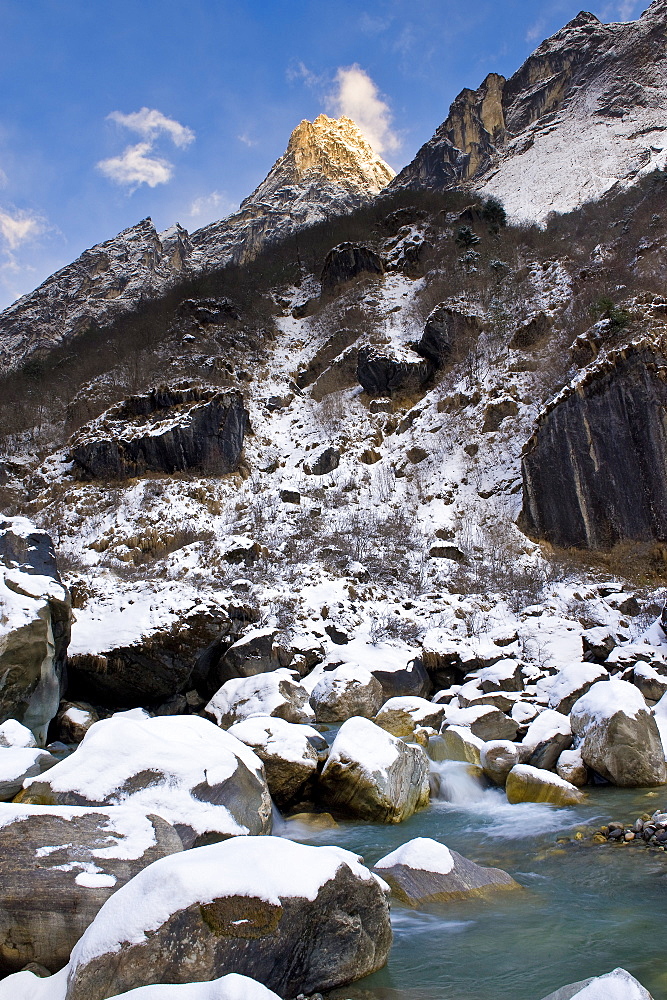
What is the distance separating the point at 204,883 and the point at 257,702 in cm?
781

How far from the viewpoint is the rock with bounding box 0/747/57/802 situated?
554 cm

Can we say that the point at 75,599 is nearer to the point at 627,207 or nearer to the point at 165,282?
the point at 627,207

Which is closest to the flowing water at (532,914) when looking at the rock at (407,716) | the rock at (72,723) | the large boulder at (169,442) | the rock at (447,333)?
the rock at (407,716)

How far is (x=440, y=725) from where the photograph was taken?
1047 centimetres

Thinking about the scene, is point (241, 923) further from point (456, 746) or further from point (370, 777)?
point (456, 746)

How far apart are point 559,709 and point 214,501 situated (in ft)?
57.5

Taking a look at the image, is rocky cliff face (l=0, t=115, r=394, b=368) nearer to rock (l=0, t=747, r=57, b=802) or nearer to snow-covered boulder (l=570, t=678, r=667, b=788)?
rock (l=0, t=747, r=57, b=802)

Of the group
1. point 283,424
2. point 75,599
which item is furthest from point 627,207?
point 75,599

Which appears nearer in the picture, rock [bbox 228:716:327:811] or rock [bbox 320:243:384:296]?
rock [bbox 228:716:327:811]

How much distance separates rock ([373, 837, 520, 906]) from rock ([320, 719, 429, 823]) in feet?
5.70

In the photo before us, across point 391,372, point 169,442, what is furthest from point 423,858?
point 391,372

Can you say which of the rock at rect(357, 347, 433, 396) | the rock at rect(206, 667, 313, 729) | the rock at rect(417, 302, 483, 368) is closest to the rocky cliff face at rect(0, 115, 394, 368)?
the rock at rect(357, 347, 433, 396)

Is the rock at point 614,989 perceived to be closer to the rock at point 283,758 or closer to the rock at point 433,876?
the rock at point 433,876

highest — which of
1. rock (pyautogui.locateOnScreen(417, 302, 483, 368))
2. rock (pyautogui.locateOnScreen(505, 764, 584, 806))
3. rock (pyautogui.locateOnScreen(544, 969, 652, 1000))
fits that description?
rock (pyautogui.locateOnScreen(417, 302, 483, 368))
